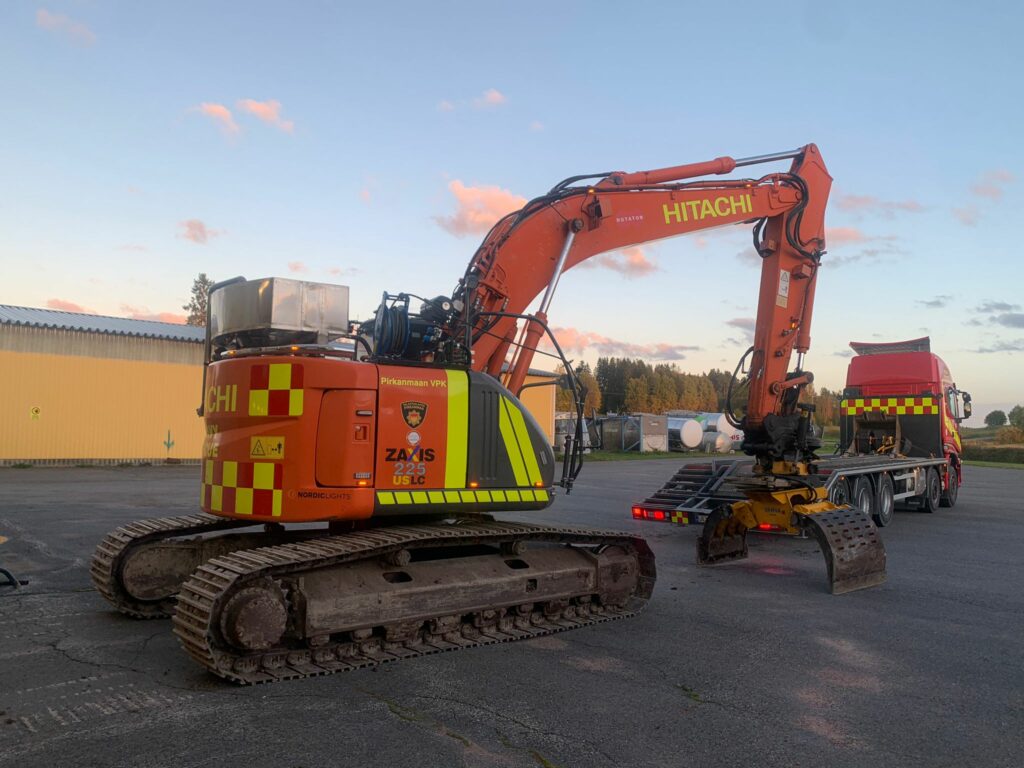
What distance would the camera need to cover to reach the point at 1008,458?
4653cm

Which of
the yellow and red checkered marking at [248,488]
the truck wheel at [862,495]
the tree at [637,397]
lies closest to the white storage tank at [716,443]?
the truck wheel at [862,495]

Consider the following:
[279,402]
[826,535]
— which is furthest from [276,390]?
[826,535]

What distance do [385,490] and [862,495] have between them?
34.4 feet

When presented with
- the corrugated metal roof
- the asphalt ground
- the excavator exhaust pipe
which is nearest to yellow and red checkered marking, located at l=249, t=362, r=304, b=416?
the asphalt ground

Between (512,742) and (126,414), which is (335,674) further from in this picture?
(126,414)

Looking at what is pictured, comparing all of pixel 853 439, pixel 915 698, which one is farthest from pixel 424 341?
pixel 853 439

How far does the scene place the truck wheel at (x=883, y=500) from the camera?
14.3m

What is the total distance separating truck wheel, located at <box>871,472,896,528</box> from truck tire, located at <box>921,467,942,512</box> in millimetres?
2746

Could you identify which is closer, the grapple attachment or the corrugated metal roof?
the grapple attachment

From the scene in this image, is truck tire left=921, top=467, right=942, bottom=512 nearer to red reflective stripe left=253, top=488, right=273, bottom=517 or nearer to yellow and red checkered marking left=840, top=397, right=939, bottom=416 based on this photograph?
yellow and red checkered marking left=840, top=397, right=939, bottom=416

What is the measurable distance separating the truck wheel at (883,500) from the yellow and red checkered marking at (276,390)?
1178cm

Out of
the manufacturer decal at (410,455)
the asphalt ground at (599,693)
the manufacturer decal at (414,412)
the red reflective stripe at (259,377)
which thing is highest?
the red reflective stripe at (259,377)

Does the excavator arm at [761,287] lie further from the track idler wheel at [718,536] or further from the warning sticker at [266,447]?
the warning sticker at [266,447]

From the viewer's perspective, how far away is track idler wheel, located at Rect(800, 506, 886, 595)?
8438mm
